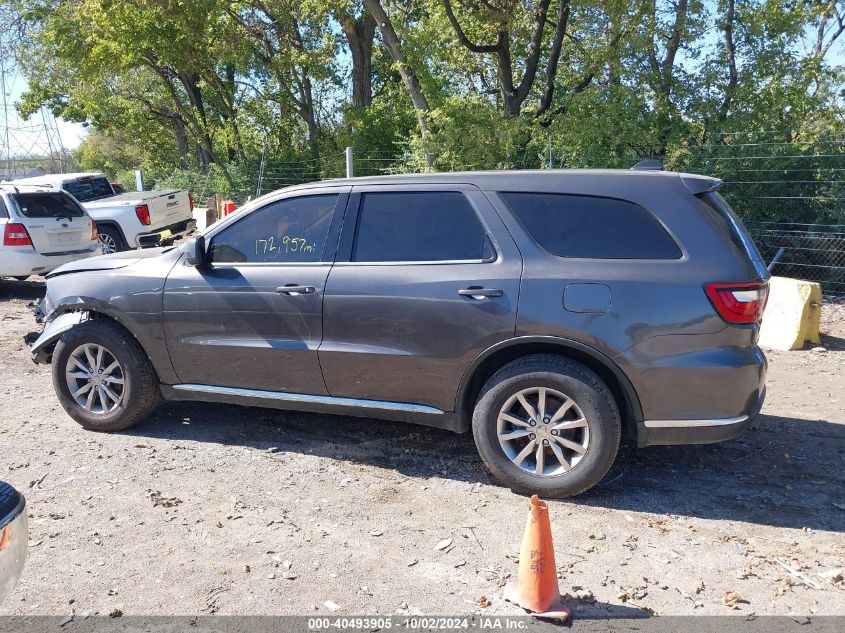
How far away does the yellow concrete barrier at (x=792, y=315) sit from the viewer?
25.2ft

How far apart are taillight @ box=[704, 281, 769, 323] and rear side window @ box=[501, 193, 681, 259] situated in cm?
29

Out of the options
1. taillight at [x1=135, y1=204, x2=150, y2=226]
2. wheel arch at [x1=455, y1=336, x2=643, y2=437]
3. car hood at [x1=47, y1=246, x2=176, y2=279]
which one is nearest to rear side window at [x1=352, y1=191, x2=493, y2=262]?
wheel arch at [x1=455, y1=336, x2=643, y2=437]

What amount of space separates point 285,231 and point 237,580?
2.35 meters

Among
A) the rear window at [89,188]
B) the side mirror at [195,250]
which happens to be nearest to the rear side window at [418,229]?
the side mirror at [195,250]

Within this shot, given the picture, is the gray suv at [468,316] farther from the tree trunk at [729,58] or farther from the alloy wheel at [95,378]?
the tree trunk at [729,58]

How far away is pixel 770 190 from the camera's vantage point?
10.9m

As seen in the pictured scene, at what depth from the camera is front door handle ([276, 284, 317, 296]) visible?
4746 millimetres

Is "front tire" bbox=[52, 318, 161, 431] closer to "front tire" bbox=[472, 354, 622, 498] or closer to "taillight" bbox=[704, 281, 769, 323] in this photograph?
"front tire" bbox=[472, 354, 622, 498]

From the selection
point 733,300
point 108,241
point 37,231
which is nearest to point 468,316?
point 733,300

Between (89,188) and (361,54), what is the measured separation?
314 inches

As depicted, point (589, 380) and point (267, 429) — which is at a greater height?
point (589, 380)

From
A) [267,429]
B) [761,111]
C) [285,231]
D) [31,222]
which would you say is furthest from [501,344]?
[761,111]

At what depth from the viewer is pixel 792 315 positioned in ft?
25.4

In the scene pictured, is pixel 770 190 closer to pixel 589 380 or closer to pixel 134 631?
pixel 589 380
